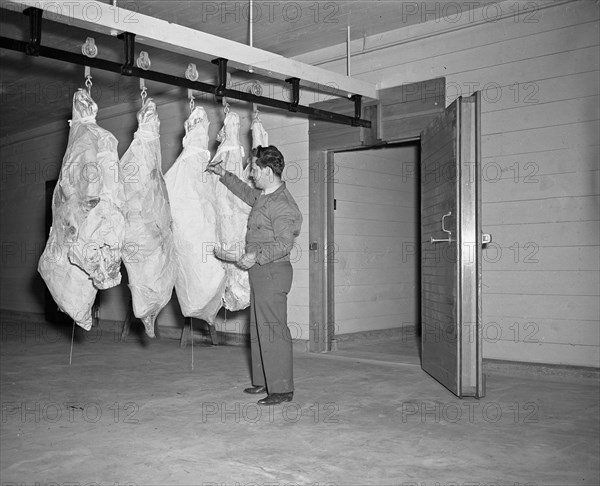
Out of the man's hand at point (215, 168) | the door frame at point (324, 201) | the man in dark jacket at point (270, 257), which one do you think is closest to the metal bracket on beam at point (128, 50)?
the man's hand at point (215, 168)

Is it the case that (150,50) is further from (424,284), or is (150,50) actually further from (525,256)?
(525,256)

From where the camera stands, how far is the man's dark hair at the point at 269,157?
372 centimetres

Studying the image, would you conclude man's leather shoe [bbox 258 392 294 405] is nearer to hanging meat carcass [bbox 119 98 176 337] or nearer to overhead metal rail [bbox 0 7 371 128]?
hanging meat carcass [bbox 119 98 176 337]

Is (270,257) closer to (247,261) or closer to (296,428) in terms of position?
(247,261)

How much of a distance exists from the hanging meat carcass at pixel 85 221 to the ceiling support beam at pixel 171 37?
14.8 inches

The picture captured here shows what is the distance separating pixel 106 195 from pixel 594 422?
286cm

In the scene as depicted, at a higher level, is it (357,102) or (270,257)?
(357,102)

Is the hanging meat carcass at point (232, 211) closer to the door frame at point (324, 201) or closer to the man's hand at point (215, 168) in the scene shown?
the man's hand at point (215, 168)

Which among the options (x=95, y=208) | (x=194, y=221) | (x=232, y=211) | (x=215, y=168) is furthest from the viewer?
(x=232, y=211)

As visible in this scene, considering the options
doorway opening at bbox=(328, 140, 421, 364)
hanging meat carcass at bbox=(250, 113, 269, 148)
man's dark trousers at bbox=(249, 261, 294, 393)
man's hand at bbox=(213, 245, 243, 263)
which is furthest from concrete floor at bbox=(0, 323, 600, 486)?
hanging meat carcass at bbox=(250, 113, 269, 148)

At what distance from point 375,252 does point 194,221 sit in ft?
12.3

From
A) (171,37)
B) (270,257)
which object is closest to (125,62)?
(171,37)

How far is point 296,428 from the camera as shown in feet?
10.9

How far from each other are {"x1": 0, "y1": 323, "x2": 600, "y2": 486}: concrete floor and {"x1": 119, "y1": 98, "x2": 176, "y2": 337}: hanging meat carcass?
753 mm
